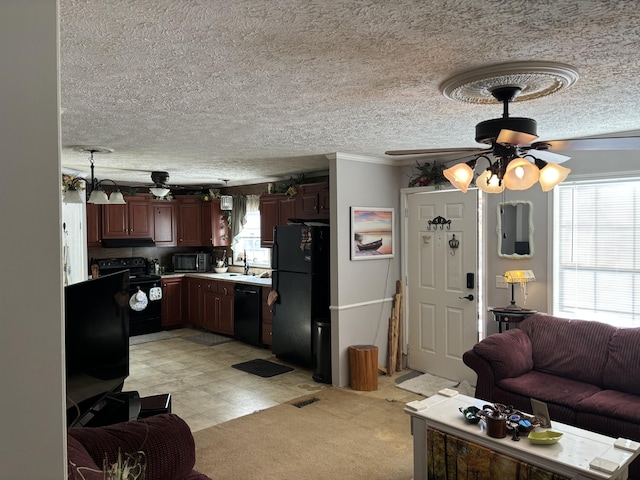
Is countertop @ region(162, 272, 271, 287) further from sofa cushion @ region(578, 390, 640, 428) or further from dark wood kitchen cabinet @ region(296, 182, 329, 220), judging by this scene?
sofa cushion @ region(578, 390, 640, 428)

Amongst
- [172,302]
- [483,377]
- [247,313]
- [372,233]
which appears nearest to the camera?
[483,377]

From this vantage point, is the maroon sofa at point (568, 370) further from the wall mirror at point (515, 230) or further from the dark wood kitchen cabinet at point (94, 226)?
the dark wood kitchen cabinet at point (94, 226)

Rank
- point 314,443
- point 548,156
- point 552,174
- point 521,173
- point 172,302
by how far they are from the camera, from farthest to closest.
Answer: point 172,302
point 314,443
point 548,156
point 552,174
point 521,173

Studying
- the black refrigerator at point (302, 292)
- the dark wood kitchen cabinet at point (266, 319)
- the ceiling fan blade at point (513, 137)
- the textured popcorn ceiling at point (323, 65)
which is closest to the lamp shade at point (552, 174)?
the ceiling fan blade at point (513, 137)

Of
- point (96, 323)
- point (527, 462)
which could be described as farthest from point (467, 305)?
point (96, 323)

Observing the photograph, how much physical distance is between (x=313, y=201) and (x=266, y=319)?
5.73 feet

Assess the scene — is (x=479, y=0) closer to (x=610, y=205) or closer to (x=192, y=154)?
(x=610, y=205)

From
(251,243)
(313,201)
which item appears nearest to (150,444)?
(313,201)

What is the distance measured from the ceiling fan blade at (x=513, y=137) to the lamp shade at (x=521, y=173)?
0.48 ft

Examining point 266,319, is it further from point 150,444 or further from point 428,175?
point 150,444

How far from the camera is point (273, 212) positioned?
6527mm

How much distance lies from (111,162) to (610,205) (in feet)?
16.4

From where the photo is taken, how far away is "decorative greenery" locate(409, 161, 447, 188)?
500 cm

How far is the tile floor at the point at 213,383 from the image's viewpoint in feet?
14.0
